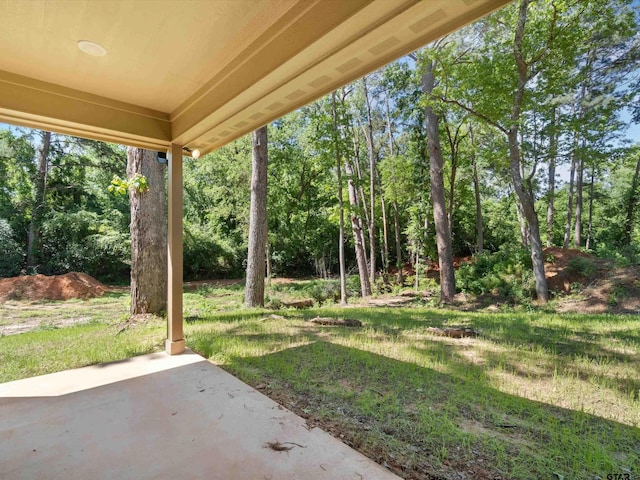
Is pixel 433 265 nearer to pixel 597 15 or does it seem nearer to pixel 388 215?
pixel 388 215

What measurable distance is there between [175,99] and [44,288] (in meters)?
10.3

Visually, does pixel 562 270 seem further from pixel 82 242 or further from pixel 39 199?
pixel 39 199

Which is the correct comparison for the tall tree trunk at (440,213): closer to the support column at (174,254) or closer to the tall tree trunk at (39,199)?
the support column at (174,254)

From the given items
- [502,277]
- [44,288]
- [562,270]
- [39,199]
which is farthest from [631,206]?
[39,199]

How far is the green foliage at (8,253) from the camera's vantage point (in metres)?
10.1

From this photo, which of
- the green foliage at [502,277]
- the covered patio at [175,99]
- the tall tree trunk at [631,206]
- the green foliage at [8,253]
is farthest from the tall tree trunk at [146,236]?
the tall tree trunk at [631,206]

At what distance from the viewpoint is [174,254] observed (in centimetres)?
313

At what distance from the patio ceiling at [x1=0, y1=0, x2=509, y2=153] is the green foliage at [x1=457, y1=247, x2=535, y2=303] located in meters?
7.68

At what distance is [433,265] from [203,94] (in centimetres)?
1363

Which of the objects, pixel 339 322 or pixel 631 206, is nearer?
pixel 339 322

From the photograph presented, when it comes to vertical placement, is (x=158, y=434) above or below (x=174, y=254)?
below

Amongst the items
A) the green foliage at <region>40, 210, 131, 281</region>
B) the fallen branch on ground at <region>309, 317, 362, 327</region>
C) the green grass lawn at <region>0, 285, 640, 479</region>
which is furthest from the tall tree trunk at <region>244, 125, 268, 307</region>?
the green foliage at <region>40, 210, 131, 281</region>

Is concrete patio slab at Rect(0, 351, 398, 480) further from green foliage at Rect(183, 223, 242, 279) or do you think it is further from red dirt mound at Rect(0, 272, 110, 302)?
green foliage at Rect(183, 223, 242, 279)

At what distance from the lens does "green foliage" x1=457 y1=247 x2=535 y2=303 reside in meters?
7.79
